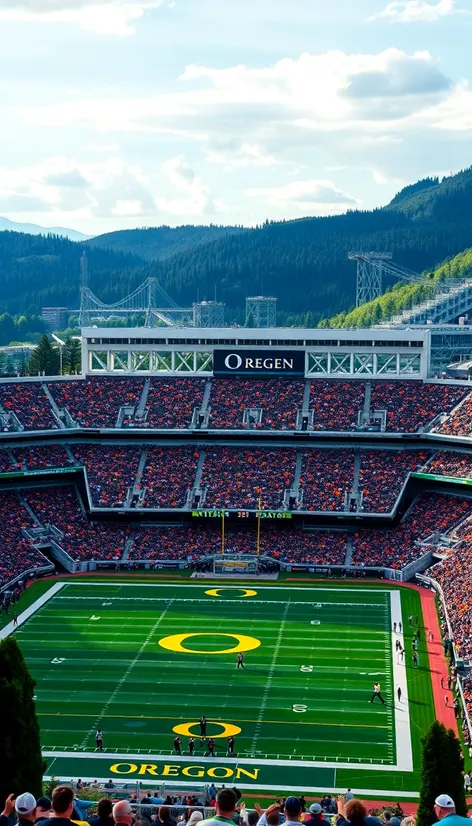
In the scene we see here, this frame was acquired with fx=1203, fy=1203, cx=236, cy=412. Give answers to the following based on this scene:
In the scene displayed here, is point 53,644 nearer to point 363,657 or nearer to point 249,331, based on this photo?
point 363,657

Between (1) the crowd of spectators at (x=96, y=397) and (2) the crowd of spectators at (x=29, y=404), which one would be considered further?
(1) the crowd of spectators at (x=96, y=397)

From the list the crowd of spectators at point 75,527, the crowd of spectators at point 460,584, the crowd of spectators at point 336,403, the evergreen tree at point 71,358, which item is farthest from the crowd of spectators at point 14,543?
the evergreen tree at point 71,358

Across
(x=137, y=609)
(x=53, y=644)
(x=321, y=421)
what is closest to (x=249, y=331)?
(x=321, y=421)

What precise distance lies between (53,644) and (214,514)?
52.3 feet

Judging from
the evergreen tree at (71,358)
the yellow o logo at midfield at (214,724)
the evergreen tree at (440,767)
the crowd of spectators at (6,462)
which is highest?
the evergreen tree at (71,358)

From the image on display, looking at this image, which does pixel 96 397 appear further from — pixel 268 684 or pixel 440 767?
pixel 440 767

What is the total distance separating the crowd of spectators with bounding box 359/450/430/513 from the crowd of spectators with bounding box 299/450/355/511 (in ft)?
2.71

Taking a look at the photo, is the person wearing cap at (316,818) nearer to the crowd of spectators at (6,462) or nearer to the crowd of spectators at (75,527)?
the crowd of spectators at (75,527)

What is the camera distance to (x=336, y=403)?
2689 inches

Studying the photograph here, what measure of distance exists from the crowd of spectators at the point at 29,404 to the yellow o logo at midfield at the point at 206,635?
20.9m

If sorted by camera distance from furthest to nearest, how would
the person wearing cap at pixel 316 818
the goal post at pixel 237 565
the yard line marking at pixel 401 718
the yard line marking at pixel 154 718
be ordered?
the goal post at pixel 237 565 < the yard line marking at pixel 154 718 < the yard line marking at pixel 401 718 < the person wearing cap at pixel 316 818

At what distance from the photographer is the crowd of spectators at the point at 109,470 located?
212 feet

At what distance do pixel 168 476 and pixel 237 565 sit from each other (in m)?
7.74

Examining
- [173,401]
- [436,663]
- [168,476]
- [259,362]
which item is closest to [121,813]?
[436,663]
